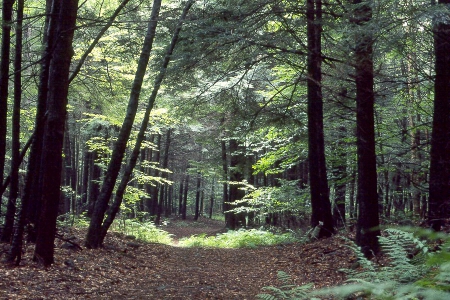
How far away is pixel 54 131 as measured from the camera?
24.5ft

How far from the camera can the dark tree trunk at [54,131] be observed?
745cm

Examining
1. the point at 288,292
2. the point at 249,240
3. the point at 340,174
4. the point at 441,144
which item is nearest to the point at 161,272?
the point at 441,144

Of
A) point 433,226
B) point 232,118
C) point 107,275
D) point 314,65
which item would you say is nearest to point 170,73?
point 232,118

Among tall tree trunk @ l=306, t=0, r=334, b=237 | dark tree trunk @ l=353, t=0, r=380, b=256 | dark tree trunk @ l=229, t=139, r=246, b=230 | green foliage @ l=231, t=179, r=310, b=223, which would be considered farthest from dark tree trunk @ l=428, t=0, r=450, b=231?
dark tree trunk @ l=229, t=139, r=246, b=230

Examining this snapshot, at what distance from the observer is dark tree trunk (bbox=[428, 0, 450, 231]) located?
7.49m

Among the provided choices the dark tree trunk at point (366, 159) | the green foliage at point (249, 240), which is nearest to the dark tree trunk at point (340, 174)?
the green foliage at point (249, 240)

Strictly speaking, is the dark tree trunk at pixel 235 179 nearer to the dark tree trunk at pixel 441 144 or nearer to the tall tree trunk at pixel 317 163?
the tall tree trunk at pixel 317 163

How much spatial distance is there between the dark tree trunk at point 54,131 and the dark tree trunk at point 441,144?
661 centimetres

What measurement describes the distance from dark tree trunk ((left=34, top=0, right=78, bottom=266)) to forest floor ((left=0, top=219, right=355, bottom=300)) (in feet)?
2.21

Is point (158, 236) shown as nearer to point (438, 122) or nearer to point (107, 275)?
point (107, 275)

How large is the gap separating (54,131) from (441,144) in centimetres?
692

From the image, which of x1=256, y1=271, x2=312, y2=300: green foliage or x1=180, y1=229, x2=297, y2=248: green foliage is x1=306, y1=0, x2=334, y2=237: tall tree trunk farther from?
x1=256, y1=271, x2=312, y2=300: green foliage

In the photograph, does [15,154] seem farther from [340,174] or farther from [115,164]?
[340,174]

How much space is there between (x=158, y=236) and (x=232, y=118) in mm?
8882
